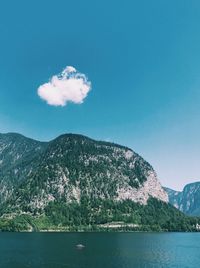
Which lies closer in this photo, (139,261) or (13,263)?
(13,263)

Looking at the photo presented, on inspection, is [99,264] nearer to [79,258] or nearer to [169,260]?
[79,258]

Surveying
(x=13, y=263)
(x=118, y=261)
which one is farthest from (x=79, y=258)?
(x=13, y=263)

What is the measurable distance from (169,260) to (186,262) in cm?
766

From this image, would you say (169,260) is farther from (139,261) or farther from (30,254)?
(30,254)

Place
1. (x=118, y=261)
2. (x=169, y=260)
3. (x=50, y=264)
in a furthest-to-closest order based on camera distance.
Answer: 1. (x=169, y=260)
2. (x=118, y=261)
3. (x=50, y=264)

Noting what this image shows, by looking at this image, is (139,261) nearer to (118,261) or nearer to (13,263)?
(118,261)

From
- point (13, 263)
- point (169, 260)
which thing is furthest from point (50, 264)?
point (169, 260)

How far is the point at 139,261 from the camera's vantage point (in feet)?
497

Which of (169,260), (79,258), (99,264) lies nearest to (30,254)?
(79,258)

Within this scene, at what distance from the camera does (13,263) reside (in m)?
137

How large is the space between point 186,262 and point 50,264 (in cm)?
5765

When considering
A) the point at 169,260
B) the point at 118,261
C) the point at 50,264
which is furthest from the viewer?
the point at 169,260

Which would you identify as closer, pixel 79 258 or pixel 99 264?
pixel 99 264

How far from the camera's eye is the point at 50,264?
134625 mm
